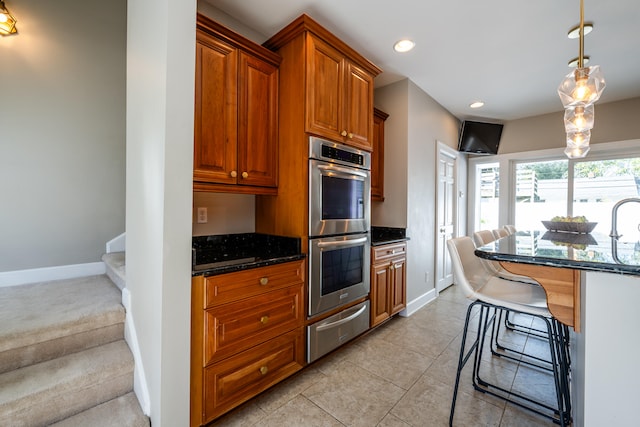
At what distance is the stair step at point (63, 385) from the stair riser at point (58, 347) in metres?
0.03

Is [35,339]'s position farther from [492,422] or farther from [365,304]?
[492,422]

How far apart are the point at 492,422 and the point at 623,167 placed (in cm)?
436

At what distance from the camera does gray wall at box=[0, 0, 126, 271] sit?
2.08m

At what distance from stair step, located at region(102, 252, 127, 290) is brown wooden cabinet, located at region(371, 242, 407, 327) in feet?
6.71

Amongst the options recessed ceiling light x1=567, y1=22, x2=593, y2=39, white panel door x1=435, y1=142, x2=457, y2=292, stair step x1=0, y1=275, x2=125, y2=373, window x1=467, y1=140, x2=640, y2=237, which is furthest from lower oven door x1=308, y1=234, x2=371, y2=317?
window x1=467, y1=140, x2=640, y2=237

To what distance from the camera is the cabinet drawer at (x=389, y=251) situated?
2500 millimetres

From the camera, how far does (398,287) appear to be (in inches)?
111

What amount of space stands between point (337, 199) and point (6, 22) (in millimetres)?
2904

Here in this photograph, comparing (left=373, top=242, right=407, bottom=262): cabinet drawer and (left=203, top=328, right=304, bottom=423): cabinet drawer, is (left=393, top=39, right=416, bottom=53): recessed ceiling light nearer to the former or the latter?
(left=373, top=242, right=407, bottom=262): cabinet drawer

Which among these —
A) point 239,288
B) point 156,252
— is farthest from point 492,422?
point 156,252

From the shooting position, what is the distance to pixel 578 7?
1901 mm

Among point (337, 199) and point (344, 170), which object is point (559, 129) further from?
point (337, 199)

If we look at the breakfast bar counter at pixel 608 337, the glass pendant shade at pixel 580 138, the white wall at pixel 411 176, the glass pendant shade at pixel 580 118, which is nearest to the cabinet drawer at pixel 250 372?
the breakfast bar counter at pixel 608 337

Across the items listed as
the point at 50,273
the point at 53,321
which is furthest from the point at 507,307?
the point at 50,273
